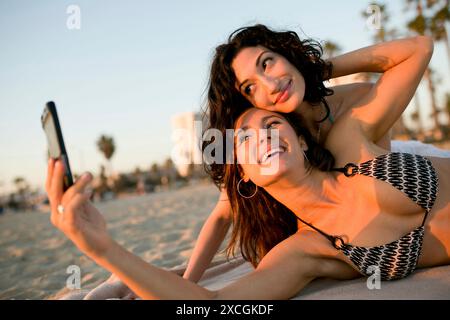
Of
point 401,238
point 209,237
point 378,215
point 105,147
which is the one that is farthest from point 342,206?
point 105,147

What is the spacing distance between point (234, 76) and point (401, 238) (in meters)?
1.36

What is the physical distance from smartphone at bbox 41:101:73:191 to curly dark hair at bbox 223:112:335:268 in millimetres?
1249

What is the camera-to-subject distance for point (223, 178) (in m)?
2.80

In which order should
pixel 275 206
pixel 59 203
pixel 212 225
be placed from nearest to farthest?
pixel 59 203 → pixel 275 206 → pixel 212 225

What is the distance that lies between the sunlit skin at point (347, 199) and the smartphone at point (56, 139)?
105 centimetres

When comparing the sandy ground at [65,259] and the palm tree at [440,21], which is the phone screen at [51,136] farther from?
the palm tree at [440,21]

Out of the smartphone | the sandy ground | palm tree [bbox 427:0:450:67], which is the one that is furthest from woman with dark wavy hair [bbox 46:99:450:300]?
palm tree [bbox 427:0:450:67]

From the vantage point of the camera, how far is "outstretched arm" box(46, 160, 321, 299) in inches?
57.7

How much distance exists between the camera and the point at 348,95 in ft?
9.59

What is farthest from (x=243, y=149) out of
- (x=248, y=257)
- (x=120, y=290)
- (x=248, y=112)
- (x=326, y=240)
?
(x=120, y=290)

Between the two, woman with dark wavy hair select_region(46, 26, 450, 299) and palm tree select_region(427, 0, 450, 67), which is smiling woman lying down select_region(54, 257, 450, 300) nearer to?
woman with dark wavy hair select_region(46, 26, 450, 299)

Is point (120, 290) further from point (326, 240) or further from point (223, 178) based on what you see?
point (326, 240)

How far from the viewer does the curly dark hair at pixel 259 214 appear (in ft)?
8.72

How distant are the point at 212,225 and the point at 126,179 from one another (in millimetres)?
48738
